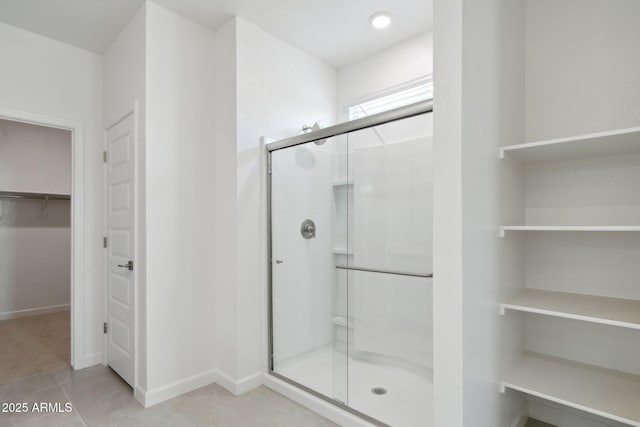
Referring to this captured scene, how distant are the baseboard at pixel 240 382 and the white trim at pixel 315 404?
2.1 inches

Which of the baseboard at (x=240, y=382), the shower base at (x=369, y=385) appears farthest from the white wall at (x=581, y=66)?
the baseboard at (x=240, y=382)

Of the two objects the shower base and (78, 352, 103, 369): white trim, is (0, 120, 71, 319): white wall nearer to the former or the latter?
(78, 352, 103, 369): white trim

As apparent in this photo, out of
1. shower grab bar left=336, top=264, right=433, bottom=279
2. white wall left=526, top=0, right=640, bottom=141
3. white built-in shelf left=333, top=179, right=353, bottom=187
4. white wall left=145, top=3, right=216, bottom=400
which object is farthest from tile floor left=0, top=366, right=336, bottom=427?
white wall left=526, top=0, right=640, bottom=141

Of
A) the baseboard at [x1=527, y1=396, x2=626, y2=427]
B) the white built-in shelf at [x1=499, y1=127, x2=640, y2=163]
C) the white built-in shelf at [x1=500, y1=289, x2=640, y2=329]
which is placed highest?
the white built-in shelf at [x1=499, y1=127, x2=640, y2=163]

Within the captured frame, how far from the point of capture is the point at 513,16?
1884 mm

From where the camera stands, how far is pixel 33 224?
445cm

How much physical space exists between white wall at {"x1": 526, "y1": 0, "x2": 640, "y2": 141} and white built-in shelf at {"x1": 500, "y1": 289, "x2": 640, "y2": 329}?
2.86ft

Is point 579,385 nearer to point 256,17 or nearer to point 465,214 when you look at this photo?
point 465,214

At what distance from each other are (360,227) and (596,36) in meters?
1.65

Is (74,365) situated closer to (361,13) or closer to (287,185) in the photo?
(287,185)

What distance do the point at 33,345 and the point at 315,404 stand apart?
9.67 feet

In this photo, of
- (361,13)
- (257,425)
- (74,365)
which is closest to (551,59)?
(361,13)

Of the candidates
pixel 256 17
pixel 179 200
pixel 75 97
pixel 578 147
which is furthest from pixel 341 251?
pixel 75 97

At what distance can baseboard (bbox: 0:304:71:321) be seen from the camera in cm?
422
